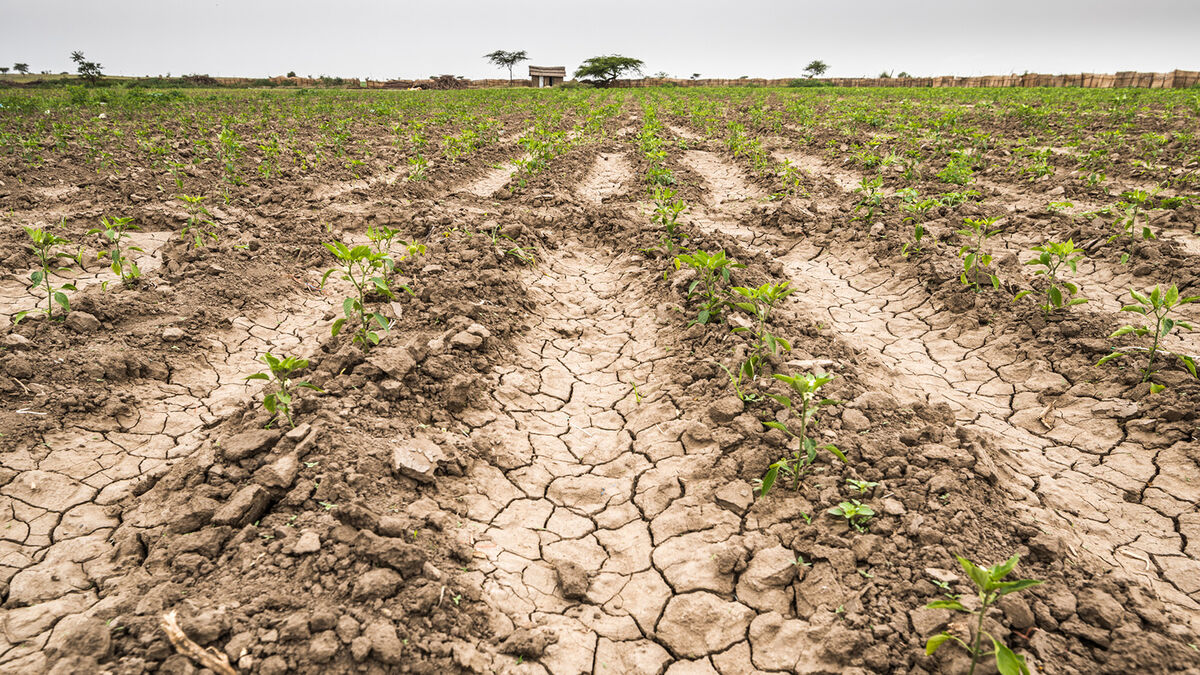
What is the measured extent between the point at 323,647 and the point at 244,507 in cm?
81

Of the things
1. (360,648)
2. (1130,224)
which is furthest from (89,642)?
(1130,224)

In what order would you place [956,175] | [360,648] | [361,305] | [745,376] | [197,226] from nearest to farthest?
1. [360,648]
2. [745,376]
3. [361,305]
4. [197,226]
5. [956,175]

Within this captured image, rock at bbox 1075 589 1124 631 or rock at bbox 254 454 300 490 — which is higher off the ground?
rock at bbox 254 454 300 490

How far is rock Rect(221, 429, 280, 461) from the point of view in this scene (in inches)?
98.0

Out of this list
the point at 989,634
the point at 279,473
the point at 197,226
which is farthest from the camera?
the point at 197,226

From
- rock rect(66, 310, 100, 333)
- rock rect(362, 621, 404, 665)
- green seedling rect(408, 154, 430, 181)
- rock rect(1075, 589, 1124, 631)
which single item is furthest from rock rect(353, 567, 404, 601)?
green seedling rect(408, 154, 430, 181)

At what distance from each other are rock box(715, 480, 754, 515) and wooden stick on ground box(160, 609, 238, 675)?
1.94 m

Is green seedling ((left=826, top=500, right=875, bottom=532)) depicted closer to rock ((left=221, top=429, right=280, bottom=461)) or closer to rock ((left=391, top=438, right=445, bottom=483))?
rock ((left=391, top=438, right=445, bottom=483))

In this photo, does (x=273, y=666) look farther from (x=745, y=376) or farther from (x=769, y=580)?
(x=745, y=376)

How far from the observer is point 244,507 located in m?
2.19

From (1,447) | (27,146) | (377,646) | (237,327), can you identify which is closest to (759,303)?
(377,646)

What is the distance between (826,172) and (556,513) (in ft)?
26.3

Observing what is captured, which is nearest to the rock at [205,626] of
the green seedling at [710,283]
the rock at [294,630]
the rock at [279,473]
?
the rock at [294,630]

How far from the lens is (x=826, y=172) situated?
8.73 metres
